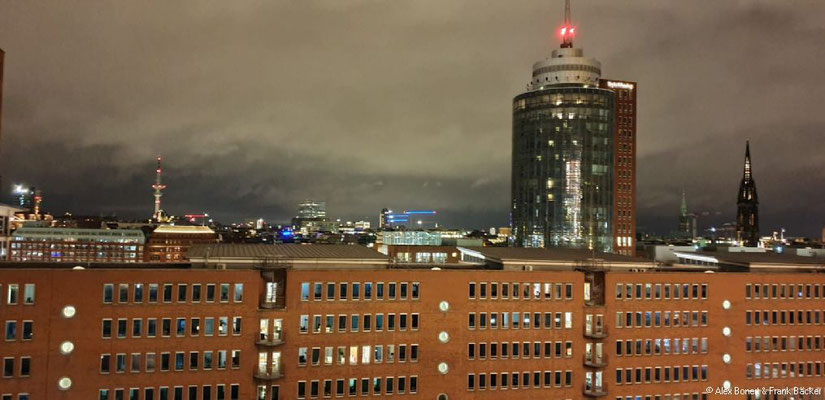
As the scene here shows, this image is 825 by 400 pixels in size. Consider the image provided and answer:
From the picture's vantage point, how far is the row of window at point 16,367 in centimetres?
4591

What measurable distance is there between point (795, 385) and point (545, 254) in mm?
33068

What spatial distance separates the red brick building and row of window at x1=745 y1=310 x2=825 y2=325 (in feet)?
0.58

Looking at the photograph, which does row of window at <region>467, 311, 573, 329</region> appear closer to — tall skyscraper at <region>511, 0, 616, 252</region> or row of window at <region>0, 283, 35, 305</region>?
row of window at <region>0, 283, 35, 305</region>

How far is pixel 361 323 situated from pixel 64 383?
25936mm

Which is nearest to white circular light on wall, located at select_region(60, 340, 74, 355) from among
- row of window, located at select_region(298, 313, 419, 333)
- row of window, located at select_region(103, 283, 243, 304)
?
row of window, located at select_region(103, 283, 243, 304)

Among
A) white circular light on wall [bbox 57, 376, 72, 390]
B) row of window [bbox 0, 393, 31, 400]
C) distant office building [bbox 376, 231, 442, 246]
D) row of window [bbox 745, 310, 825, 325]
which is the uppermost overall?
distant office building [bbox 376, 231, 442, 246]

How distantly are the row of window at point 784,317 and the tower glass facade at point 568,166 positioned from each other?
84640 mm

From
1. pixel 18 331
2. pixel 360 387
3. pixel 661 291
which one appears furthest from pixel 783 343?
pixel 18 331

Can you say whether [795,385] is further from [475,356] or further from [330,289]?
[330,289]

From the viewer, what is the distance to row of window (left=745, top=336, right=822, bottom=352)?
66062 mm

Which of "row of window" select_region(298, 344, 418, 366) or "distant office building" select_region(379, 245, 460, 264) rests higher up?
"distant office building" select_region(379, 245, 460, 264)

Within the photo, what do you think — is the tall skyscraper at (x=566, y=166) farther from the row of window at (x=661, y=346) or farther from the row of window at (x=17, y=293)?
the row of window at (x=17, y=293)

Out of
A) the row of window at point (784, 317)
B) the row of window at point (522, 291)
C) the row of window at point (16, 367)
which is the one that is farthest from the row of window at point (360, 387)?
the row of window at point (784, 317)

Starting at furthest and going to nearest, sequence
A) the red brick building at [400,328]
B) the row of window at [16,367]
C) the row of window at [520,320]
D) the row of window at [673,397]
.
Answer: the row of window at [673,397]
the row of window at [520,320]
the red brick building at [400,328]
the row of window at [16,367]
